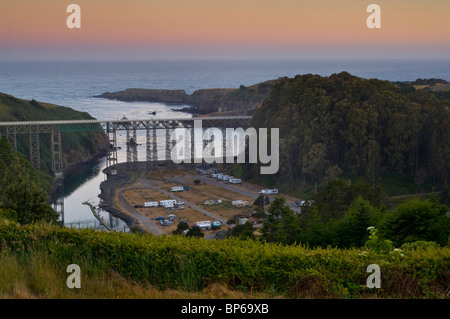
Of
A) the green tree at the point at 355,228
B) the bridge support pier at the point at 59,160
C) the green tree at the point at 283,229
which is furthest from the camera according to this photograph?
the bridge support pier at the point at 59,160

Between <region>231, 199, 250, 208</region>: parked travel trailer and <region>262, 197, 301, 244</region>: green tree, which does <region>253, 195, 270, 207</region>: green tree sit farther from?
<region>262, 197, 301, 244</region>: green tree

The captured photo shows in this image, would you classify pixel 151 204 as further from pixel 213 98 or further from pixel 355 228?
pixel 213 98

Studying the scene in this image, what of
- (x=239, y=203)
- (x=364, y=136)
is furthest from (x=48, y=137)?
(x=364, y=136)

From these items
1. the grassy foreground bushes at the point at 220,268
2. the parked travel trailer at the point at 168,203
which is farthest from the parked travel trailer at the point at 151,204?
the grassy foreground bushes at the point at 220,268

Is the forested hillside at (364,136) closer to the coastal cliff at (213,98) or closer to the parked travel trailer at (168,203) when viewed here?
the parked travel trailer at (168,203)

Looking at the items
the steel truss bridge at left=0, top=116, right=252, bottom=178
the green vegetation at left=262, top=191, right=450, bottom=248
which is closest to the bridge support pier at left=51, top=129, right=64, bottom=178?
the steel truss bridge at left=0, top=116, right=252, bottom=178
